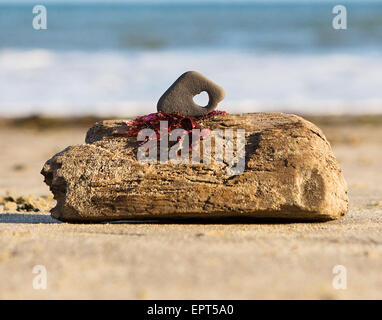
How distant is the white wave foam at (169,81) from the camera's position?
1318cm

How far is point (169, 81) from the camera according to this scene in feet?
48.6

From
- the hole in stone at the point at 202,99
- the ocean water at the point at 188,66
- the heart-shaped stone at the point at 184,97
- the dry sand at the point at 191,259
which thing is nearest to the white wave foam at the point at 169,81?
the ocean water at the point at 188,66

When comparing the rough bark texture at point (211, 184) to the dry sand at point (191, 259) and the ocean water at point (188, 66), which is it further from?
the ocean water at point (188, 66)

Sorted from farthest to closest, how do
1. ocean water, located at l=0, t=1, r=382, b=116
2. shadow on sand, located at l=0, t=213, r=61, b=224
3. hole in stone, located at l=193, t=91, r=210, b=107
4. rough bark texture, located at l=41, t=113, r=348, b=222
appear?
ocean water, located at l=0, t=1, r=382, b=116 < hole in stone, located at l=193, t=91, r=210, b=107 < shadow on sand, located at l=0, t=213, r=61, b=224 < rough bark texture, located at l=41, t=113, r=348, b=222

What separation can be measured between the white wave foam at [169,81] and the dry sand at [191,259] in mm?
8776

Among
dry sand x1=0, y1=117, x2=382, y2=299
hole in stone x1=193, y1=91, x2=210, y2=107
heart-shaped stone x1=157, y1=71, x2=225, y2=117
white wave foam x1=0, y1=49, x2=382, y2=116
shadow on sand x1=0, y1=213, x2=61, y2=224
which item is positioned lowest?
dry sand x1=0, y1=117, x2=382, y2=299

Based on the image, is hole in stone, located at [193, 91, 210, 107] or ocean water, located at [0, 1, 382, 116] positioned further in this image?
ocean water, located at [0, 1, 382, 116]

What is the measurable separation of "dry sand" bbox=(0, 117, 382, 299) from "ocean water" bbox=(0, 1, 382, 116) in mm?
6680

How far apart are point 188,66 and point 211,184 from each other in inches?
533

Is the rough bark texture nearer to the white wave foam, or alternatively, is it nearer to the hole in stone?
the hole in stone

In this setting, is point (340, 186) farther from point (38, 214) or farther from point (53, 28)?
point (53, 28)

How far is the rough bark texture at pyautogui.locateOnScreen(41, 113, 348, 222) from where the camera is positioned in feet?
12.1

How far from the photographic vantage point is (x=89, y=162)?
3873 millimetres

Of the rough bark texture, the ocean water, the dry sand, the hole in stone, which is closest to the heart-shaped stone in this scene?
the rough bark texture
